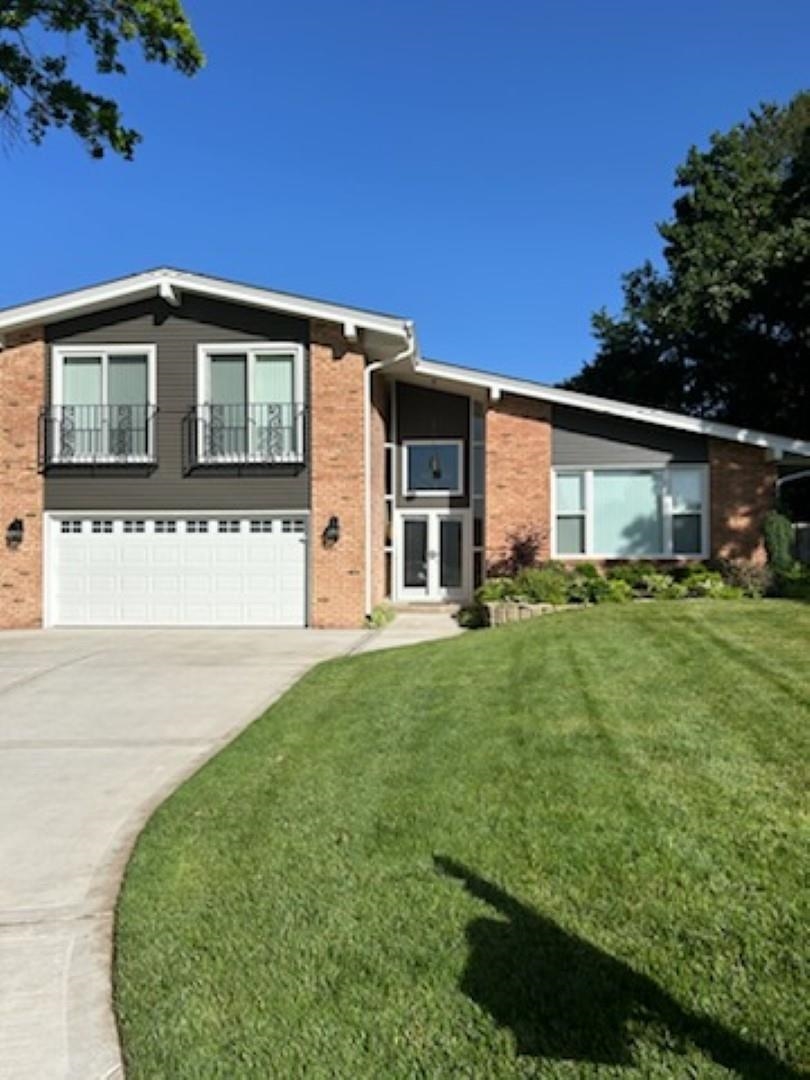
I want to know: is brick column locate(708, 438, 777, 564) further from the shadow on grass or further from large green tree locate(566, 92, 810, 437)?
the shadow on grass

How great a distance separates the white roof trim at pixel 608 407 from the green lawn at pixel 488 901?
33.7 feet

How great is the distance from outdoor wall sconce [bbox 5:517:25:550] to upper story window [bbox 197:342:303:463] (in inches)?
145

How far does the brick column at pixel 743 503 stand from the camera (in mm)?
16578

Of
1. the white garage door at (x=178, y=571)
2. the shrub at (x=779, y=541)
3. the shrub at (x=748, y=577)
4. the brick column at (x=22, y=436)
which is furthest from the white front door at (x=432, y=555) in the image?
the brick column at (x=22, y=436)

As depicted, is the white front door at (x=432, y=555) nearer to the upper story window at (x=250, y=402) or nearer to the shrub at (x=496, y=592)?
the shrub at (x=496, y=592)

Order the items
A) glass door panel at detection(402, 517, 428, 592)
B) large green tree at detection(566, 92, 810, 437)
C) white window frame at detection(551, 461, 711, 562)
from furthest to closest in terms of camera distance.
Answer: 1. large green tree at detection(566, 92, 810, 437)
2. glass door panel at detection(402, 517, 428, 592)
3. white window frame at detection(551, 461, 711, 562)

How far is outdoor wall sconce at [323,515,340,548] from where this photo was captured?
16.0 metres

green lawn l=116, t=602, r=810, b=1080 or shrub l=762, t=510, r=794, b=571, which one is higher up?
shrub l=762, t=510, r=794, b=571

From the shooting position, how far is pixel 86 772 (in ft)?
22.0

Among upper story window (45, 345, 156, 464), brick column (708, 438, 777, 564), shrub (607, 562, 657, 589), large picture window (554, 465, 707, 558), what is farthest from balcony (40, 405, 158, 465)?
brick column (708, 438, 777, 564)

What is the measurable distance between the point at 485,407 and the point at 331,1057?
15.9m

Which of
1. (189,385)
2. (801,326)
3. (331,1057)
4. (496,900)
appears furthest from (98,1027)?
(801,326)

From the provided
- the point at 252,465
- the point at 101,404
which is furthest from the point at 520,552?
the point at 101,404

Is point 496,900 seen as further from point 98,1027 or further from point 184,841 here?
point 184,841
